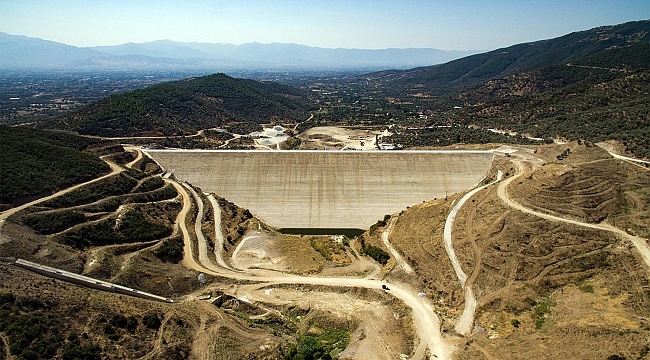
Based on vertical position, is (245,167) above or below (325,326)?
above

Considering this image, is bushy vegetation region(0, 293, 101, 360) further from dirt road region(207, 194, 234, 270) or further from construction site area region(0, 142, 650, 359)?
dirt road region(207, 194, 234, 270)

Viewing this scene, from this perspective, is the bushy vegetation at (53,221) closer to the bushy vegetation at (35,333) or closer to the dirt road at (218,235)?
the dirt road at (218,235)

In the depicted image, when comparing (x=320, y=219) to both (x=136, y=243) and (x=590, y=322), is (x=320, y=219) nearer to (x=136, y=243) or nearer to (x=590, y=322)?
(x=136, y=243)

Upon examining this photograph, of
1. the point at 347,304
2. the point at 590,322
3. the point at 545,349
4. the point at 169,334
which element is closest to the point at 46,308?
the point at 169,334

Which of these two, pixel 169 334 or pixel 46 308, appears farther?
pixel 169 334

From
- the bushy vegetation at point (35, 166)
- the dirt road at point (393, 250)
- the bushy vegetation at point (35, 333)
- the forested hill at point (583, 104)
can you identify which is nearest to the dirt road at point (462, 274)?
the dirt road at point (393, 250)

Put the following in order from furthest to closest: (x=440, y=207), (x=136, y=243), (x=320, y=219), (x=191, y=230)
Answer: (x=320, y=219), (x=440, y=207), (x=191, y=230), (x=136, y=243)

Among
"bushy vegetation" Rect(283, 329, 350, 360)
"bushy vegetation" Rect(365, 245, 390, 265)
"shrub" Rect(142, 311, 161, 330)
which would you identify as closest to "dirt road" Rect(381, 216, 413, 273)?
"bushy vegetation" Rect(365, 245, 390, 265)
